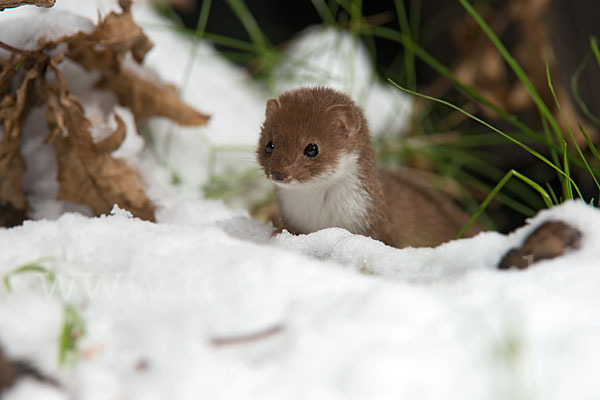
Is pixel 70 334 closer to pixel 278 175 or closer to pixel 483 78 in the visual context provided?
pixel 278 175

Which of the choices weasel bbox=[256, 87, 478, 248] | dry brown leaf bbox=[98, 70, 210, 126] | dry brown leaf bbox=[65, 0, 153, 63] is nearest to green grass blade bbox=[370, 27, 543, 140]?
weasel bbox=[256, 87, 478, 248]

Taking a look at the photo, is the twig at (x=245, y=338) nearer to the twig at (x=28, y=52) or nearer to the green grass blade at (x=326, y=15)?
the twig at (x=28, y=52)

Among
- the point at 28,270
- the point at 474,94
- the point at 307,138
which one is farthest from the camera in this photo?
the point at 307,138

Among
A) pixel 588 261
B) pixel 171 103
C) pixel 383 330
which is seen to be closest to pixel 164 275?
pixel 383 330

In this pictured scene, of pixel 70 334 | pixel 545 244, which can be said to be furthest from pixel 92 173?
pixel 545 244

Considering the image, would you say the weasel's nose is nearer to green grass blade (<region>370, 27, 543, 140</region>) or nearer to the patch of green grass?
green grass blade (<region>370, 27, 543, 140</region>)

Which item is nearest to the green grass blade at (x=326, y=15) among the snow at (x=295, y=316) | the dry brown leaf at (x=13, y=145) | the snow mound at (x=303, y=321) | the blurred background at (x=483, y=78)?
the blurred background at (x=483, y=78)
